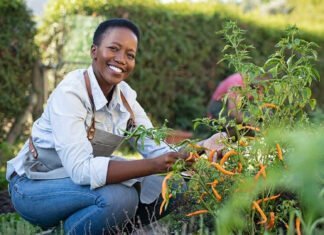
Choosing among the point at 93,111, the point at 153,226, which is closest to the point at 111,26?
the point at 93,111

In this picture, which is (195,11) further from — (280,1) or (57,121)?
(280,1)

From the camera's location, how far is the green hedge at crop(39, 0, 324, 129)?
Answer: 8.15m

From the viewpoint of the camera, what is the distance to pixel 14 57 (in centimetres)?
724

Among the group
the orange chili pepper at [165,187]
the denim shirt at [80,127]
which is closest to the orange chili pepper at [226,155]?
the orange chili pepper at [165,187]

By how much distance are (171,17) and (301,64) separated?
634 cm

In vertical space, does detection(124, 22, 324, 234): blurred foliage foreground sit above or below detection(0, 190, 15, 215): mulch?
above

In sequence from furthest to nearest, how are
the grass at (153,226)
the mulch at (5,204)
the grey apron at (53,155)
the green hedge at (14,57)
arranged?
1. the green hedge at (14,57)
2. the mulch at (5,204)
3. the grey apron at (53,155)
4. the grass at (153,226)

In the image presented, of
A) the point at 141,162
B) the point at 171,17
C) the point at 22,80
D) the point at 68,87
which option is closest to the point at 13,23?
the point at 22,80

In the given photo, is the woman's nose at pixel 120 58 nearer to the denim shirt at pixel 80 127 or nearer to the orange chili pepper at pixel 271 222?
the denim shirt at pixel 80 127

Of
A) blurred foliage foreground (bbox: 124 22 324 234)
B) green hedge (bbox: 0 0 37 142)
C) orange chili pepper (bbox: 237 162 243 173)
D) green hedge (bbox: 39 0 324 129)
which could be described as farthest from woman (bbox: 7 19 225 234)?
green hedge (bbox: 39 0 324 129)

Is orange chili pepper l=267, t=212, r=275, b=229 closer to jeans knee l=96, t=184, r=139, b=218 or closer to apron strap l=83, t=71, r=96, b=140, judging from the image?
jeans knee l=96, t=184, r=139, b=218

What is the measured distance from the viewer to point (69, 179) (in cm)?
327

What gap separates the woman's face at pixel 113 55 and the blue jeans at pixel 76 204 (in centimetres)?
57

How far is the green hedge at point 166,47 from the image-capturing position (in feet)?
26.7
